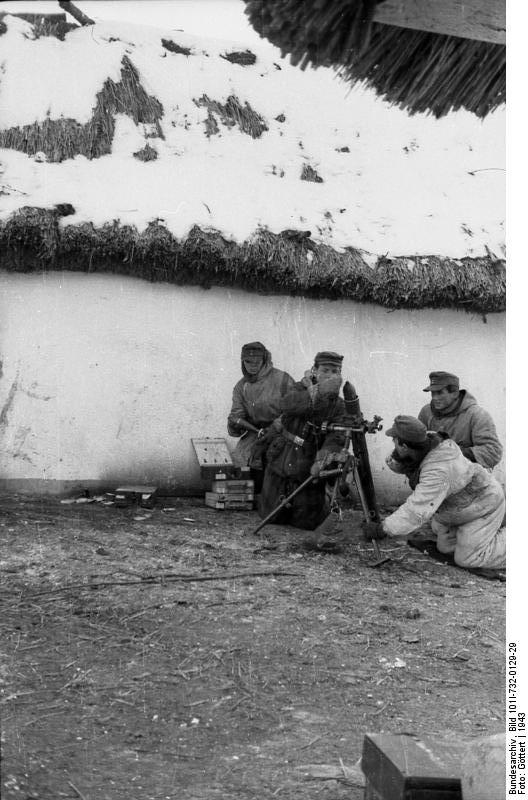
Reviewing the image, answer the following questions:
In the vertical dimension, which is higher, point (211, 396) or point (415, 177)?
point (415, 177)

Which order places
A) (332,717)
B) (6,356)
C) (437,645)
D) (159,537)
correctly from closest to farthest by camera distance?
1. (332,717)
2. (437,645)
3. (159,537)
4. (6,356)

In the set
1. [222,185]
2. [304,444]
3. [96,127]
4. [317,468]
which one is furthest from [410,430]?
[96,127]

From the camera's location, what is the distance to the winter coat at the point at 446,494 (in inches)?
248

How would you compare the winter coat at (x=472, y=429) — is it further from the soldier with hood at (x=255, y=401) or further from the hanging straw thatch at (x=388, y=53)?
the hanging straw thatch at (x=388, y=53)

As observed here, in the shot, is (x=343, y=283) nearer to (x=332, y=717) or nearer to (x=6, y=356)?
(x=6, y=356)

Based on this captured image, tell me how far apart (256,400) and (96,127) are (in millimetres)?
3276

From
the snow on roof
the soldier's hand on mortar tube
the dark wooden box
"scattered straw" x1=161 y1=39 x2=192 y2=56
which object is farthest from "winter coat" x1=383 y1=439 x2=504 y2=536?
"scattered straw" x1=161 y1=39 x2=192 y2=56

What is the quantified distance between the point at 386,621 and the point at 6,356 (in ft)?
14.7

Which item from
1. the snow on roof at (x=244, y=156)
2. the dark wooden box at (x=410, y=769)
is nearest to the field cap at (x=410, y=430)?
the snow on roof at (x=244, y=156)

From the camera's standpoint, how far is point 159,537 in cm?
712

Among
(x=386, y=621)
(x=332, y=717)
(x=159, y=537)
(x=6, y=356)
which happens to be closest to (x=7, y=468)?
(x=6, y=356)

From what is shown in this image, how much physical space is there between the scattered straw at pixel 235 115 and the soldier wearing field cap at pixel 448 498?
4581 mm

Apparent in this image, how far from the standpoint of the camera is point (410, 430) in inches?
252

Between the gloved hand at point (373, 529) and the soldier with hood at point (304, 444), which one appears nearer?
the gloved hand at point (373, 529)
